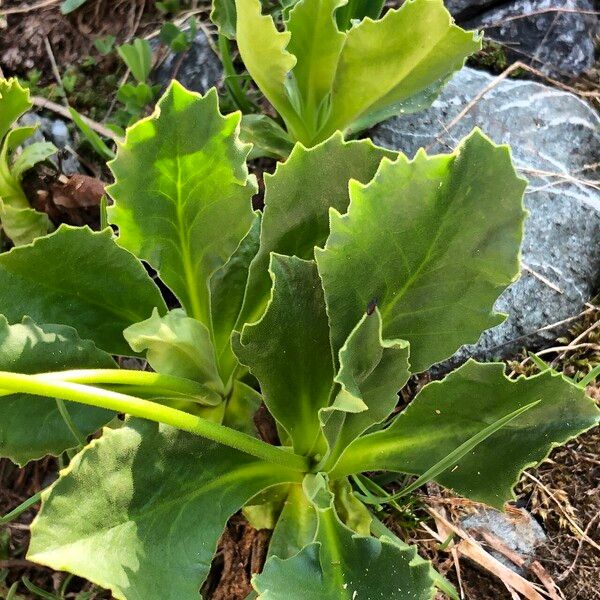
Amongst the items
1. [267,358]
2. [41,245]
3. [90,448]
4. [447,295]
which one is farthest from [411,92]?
[90,448]

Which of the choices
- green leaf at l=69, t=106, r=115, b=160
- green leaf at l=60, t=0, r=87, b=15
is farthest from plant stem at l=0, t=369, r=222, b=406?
green leaf at l=60, t=0, r=87, b=15

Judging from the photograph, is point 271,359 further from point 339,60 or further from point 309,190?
point 339,60

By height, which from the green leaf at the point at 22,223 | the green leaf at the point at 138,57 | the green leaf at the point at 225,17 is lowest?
the green leaf at the point at 22,223

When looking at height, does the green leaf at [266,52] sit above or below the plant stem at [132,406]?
above

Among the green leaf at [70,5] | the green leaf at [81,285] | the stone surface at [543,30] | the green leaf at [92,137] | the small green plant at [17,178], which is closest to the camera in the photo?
the green leaf at [81,285]

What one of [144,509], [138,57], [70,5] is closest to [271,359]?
[144,509]

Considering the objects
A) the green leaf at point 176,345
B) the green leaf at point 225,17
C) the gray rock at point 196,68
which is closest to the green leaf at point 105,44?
the gray rock at point 196,68

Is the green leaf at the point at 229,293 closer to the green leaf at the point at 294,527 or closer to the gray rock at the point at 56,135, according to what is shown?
the green leaf at the point at 294,527
